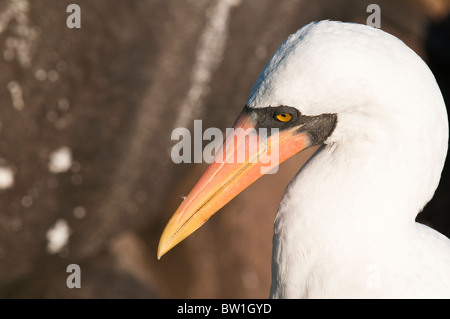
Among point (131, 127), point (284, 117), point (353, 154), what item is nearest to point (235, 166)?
point (284, 117)

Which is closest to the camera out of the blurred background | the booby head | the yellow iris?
the booby head

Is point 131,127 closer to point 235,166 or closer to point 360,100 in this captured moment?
point 235,166

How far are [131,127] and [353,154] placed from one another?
1792 mm

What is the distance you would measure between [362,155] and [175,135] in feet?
5.81

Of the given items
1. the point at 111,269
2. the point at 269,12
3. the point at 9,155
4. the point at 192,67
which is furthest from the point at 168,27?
the point at 111,269

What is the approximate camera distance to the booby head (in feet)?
5.12

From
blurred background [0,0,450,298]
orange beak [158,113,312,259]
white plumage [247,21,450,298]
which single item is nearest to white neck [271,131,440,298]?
A: white plumage [247,21,450,298]

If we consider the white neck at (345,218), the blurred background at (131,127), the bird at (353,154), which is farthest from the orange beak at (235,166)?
the blurred background at (131,127)

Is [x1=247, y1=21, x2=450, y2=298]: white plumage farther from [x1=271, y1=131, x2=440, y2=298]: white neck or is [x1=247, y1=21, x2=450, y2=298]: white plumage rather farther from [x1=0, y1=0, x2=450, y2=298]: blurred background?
[x1=0, y1=0, x2=450, y2=298]: blurred background

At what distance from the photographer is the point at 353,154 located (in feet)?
5.44

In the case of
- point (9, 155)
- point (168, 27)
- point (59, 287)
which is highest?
point (168, 27)

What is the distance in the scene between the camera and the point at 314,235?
1688 mm

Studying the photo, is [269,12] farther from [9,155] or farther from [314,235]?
[314,235]
